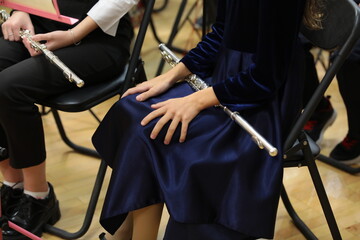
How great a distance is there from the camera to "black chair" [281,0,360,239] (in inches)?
42.8

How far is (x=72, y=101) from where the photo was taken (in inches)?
54.5

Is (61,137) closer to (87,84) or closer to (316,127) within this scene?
(87,84)

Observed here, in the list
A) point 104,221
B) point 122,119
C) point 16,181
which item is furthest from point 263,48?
point 16,181

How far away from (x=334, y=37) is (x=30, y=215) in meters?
0.97

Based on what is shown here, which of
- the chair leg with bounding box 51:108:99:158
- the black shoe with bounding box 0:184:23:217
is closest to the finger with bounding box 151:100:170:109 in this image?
the black shoe with bounding box 0:184:23:217

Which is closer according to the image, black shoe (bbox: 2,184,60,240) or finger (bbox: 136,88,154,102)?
finger (bbox: 136,88,154,102)

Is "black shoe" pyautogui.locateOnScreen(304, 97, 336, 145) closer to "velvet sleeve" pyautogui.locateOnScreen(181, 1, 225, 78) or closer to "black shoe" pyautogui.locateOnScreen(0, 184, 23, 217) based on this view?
"velvet sleeve" pyautogui.locateOnScreen(181, 1, 225, 78)

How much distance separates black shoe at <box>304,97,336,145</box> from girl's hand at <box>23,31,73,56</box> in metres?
1.03

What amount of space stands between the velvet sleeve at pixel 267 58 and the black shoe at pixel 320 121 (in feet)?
3.03

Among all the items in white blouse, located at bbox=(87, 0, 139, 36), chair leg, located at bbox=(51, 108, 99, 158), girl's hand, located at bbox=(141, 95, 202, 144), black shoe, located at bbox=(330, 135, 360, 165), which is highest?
white blouse, located at bbox=(87, 0, 139, 36)

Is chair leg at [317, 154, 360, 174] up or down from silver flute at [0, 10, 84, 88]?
down

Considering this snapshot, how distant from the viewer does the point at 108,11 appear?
4.69 feet

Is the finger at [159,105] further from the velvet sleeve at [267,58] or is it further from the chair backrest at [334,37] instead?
the chair backrest at [334,37]

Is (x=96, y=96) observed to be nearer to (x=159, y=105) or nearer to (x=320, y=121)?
(x=159, y=105)
